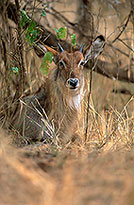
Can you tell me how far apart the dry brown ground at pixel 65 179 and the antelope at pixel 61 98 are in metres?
2.07

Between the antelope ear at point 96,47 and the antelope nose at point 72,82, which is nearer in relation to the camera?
the antelope nose at point 72,82

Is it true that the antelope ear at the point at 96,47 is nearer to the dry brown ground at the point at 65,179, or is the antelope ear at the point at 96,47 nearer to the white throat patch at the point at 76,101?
the white throat patch at the point at 76,101

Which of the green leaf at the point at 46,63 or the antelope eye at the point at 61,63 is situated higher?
the green leaf at the point at 46,63

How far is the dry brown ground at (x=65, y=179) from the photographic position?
2.24 metres

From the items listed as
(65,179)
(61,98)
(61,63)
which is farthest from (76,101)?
(65,179)

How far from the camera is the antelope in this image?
530 cm

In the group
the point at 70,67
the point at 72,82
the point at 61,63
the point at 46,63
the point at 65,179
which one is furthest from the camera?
the point at 61,63

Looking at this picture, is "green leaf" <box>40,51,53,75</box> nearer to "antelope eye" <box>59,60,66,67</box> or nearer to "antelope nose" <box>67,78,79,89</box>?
"antelope nose" <box>67,78,79,89</box>

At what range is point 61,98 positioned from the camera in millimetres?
5504

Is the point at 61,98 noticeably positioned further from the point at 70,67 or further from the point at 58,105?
the point at 70,67

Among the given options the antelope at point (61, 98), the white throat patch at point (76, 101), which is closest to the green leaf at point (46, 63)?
the antelope at point (61, 98)

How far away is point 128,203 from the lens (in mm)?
2166

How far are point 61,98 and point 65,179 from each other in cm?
306

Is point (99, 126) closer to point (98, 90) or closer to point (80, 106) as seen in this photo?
point (80, 106)
